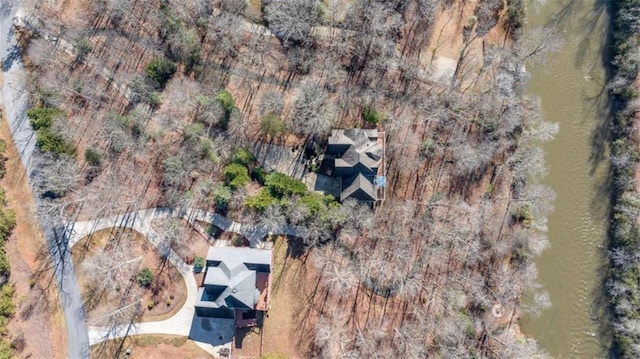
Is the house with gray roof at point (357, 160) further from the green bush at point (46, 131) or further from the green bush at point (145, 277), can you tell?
the green bush at point (46, 131)

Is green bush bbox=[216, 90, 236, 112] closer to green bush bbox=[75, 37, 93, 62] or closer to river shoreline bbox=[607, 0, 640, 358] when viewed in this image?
green bush bbox=[75, 37, 93, 62]

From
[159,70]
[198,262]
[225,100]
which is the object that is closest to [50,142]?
[159,70]

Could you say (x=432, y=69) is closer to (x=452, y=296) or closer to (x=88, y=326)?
(x=452, y=296)

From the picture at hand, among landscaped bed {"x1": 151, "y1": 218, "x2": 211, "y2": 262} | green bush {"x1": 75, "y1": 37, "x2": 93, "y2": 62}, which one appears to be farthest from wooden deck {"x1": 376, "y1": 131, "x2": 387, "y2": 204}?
green bush {"x1": 75, "y1": 37, "x2": 93, "y2": 62}

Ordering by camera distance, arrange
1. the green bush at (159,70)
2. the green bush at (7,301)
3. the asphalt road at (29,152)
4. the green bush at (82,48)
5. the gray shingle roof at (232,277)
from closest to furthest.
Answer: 1. the gray shingle roof at (232,277)
2. the green bush at (7,301)
3. the asphalt road at (29,152)
4. the green bush at (159,70)
5. the green bush at (82,48)

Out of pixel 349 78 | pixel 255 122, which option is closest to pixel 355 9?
pixel 349 78

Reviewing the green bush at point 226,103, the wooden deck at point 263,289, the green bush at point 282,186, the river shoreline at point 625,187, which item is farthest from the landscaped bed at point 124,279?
the river shoreline at point 625,187
